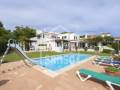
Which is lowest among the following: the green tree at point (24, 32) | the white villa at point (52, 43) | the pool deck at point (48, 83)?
the pool deck at point (48, 83)

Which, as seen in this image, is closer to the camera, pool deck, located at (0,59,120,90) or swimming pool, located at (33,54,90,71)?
pool deck, located at (0,59,120,90)

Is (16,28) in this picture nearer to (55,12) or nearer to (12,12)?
(12,12)

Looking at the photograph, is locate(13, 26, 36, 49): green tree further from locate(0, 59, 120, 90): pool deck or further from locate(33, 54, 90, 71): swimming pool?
locate(0, 59, 120, 90): pool deck

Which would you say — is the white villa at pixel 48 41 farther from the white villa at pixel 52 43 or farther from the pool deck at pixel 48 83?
the pool deck at pixel 48 83

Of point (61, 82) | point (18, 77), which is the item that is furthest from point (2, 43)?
point (61, 82)

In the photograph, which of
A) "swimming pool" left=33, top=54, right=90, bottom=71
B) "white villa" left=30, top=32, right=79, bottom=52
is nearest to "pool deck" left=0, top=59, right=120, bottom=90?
"swimming pool" left=33, top=54, right=90, bottom=71

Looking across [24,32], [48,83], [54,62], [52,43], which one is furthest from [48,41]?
[48,83]

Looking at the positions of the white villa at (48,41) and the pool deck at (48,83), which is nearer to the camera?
the pool deck at (48,83)

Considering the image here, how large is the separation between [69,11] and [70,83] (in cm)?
2237

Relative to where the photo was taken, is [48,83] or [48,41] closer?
[48,83]

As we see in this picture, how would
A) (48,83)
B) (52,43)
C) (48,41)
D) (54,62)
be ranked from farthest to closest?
(52,43) → (48,41) → (54,62) → (48,83)

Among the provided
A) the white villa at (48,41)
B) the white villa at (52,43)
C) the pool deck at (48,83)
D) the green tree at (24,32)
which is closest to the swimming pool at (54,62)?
the pool deck at (48,83)

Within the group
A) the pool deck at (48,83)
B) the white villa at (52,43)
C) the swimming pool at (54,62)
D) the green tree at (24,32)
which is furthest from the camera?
the green tree at (24,32)

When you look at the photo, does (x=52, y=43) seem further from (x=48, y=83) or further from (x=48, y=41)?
(x=48, y=83)
